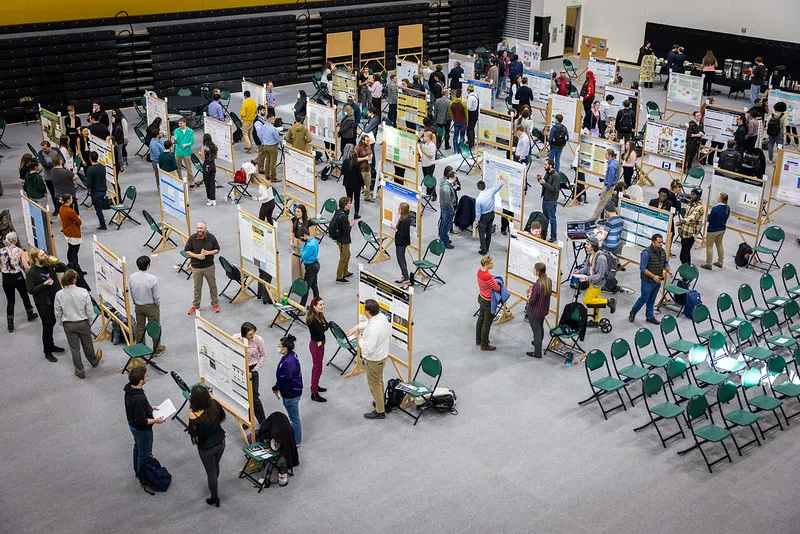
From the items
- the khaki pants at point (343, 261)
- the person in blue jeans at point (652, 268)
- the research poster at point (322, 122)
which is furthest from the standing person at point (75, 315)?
the research poster at point (322, 122)

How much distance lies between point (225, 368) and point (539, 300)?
4.81 m

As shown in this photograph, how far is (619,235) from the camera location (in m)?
16.1

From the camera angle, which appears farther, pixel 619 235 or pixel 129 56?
pixel 129 56

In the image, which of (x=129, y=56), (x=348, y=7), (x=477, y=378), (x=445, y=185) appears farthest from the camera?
(x=348, y=7)

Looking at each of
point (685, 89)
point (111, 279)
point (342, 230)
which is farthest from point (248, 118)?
point (685, 89)

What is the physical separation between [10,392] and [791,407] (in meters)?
11.2

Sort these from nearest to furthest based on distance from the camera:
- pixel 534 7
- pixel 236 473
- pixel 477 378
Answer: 1. pixel 236 473
2. pixel 477 378
3. pixel 534 7

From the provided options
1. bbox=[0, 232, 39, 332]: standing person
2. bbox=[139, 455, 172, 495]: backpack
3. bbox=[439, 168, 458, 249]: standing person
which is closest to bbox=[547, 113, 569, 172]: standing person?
bbox=[439, 168, 458, 249]: standing person

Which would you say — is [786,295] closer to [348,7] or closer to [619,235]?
[619,235]

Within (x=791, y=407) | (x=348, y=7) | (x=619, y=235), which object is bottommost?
(x=791, y=407)

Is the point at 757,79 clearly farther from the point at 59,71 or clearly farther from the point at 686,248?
the point at 59,71

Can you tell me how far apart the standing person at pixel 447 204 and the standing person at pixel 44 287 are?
7137 mm

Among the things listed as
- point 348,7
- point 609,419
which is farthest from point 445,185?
point 348,7

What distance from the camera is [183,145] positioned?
65.1 feet
